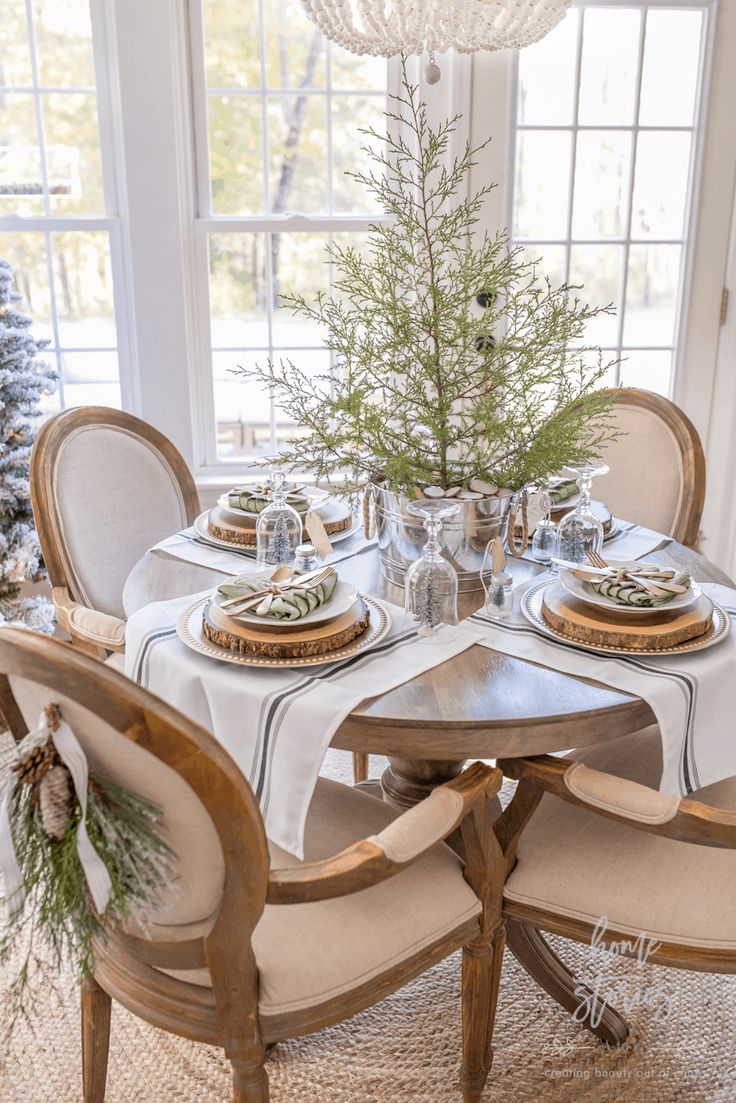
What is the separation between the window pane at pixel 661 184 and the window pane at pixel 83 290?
1780 mm

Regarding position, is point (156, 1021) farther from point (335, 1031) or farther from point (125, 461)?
point (125, 461)

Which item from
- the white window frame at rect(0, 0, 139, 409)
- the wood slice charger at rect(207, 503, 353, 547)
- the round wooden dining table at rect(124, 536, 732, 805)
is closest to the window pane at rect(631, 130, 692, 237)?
the white window frame at rect(0, 0, 139, 409)

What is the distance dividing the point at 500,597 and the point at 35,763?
2.91ft

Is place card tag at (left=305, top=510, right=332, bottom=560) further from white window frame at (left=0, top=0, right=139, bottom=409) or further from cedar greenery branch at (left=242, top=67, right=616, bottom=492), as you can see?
white window frame at (left=0, top=0, right=139, bottom=409)

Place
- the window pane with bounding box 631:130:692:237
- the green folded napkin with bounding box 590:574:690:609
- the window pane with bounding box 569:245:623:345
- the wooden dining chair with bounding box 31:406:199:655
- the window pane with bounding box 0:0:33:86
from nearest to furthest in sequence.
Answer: the green folded napkin with bounding box 590:574:690:609 < the wooden dining chair with bounding box 31:406:199:655 < the window pane with bounding box 0:0:33:86 < the window pane with bounding box 631:130:692:237 < the window pane with bounding box 569:245:623:345

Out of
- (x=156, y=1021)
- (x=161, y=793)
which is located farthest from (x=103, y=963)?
(x=161, y=793)

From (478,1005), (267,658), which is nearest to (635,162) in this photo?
(267,658)

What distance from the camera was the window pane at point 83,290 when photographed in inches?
126

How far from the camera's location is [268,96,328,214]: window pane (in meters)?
3.13

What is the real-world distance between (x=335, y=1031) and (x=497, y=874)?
0.63 metres

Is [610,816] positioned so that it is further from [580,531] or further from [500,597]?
[580,531]

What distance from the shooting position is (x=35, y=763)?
1.01 metres

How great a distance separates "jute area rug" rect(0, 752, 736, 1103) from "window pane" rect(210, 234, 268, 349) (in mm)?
2133

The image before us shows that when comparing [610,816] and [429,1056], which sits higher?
[610,816]
